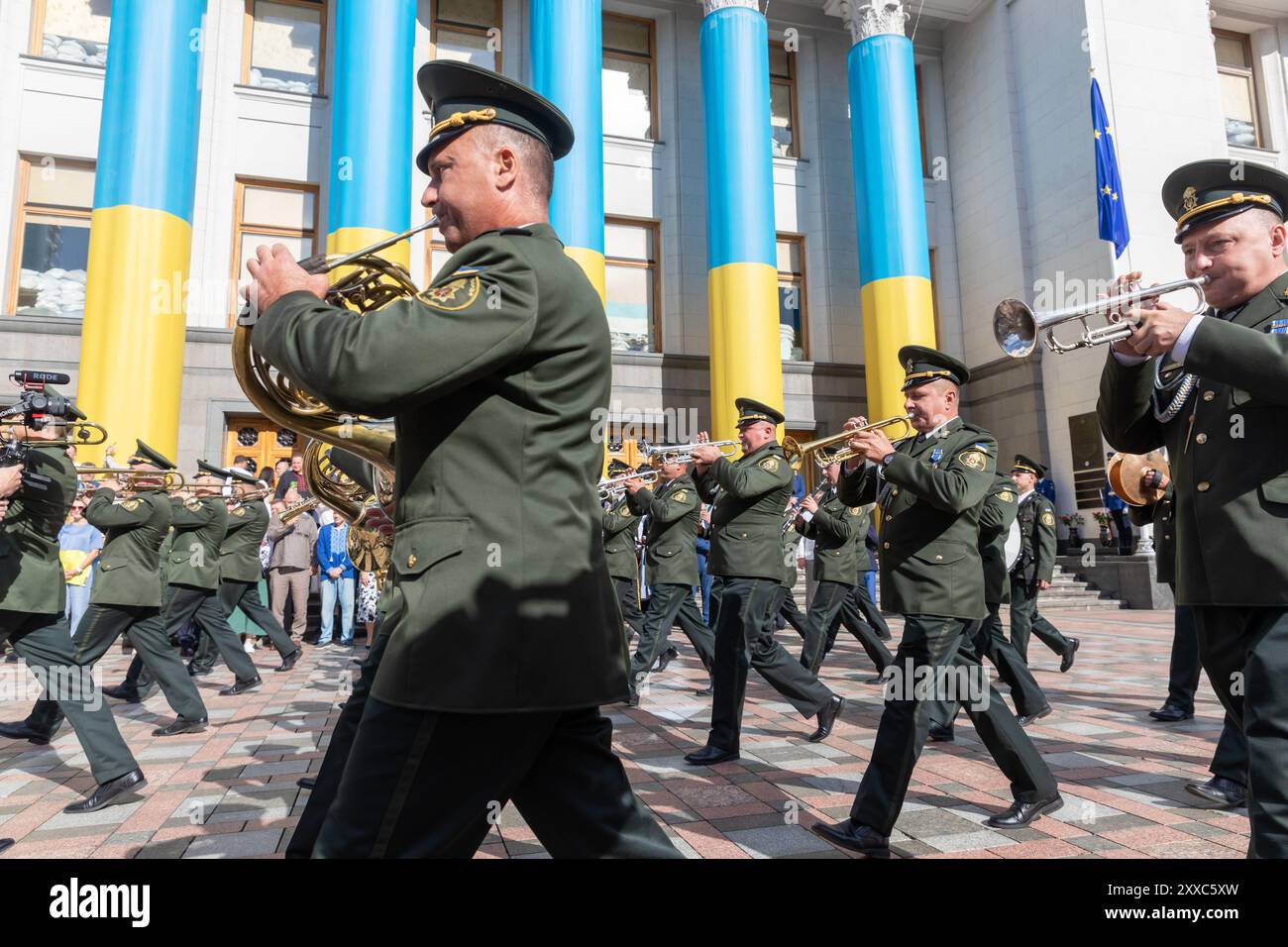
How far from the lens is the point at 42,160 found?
15.1 m

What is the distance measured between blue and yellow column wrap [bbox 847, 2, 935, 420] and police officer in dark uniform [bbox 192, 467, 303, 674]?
1267cm

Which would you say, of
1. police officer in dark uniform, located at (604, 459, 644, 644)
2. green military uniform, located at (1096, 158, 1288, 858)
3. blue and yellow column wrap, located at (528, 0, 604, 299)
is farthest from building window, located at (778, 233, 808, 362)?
green military uniform, located at (1096, 158, 1288, 858)

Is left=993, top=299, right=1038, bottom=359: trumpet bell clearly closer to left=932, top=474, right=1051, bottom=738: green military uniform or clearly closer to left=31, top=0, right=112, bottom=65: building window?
left=932, top=474, right=1051, bottom=738: green military uniform

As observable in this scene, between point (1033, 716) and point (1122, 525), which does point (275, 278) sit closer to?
point (1033, 716)

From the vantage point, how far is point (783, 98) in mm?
20453

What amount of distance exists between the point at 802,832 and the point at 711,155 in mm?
15486

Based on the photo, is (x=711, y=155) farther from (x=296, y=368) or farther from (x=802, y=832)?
(x=296, y=368)

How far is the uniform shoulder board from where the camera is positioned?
1.64m

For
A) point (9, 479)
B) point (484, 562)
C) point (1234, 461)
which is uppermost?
point (9, 479)

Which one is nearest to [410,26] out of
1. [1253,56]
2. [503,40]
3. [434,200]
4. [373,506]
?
[503,40]

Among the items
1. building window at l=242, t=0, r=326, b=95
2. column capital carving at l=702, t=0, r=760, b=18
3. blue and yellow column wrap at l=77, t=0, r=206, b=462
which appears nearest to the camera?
blue and yellow column wrap at l=77, t=0, r=206, b=462

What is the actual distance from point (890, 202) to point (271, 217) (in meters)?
12.4

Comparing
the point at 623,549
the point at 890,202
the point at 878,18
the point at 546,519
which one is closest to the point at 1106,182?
the point at 890,202

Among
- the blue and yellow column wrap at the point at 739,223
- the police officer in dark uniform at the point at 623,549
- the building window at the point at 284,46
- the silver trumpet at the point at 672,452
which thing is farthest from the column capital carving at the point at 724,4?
the silver trumpet at the point at 672,452
